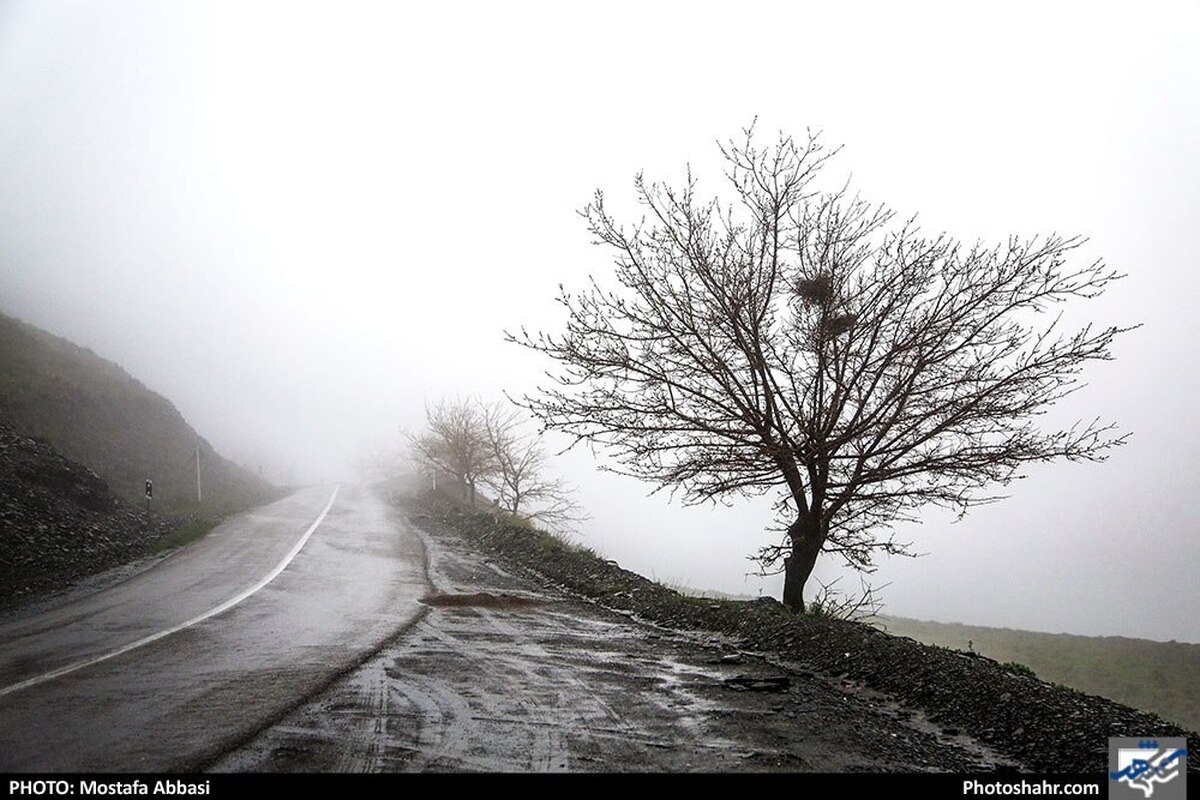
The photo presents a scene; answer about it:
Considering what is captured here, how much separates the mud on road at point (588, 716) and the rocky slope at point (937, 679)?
250mm

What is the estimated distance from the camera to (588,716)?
473 centimetres

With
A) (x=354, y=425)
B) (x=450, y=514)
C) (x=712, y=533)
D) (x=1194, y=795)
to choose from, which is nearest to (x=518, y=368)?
(x=354, y=425)

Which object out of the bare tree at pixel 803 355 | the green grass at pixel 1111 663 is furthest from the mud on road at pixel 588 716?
the green grass at pixel 1111 663

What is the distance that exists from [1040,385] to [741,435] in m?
3.63

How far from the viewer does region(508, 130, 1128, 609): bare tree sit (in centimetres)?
807

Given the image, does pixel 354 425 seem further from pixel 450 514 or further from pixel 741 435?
pixel 741 435

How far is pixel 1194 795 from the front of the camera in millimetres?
3828

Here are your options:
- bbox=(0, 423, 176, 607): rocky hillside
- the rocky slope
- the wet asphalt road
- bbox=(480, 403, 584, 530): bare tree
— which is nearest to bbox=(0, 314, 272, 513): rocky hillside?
bbox=(0, 423, 176, 607): rocky hillside

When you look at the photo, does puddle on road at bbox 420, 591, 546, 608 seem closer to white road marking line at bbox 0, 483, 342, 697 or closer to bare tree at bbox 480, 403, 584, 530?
white road marking line at bbox 0, 483, 342, 697

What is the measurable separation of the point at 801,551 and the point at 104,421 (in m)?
27.9

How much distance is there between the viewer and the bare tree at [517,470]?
27.5m

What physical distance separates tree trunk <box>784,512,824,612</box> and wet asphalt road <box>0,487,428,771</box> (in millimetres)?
5492

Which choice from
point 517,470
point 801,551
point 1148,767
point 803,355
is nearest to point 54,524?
point 801,551

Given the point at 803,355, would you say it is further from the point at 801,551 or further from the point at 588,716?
the point at 588,716
